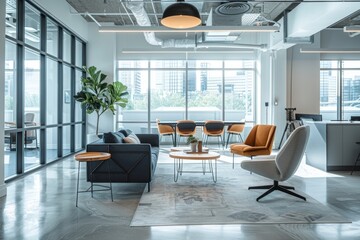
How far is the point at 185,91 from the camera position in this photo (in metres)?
10.2

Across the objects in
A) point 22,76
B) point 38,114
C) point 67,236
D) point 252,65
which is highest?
point 252,65

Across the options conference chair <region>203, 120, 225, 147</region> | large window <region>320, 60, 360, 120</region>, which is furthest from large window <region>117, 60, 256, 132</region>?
large window <region>320, 60, 360, 120</region>

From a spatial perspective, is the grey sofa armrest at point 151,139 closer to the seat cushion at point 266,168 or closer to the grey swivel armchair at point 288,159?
the seat cushion at point 266,168

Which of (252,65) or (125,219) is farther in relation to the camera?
(252,65)

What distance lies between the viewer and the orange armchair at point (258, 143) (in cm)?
548

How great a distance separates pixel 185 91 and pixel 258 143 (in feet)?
15.2

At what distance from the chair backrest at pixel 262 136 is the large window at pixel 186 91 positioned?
13.5 ft

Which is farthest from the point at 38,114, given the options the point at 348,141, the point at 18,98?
the point at 348,141

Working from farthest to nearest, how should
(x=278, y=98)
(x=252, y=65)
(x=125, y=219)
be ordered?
(x=252, y=65) → (x=278, y=98) → (x=125, y=219)

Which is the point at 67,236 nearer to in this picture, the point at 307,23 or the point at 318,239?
the point at 318,239

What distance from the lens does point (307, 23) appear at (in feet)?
20.1

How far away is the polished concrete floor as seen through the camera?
2.88 m

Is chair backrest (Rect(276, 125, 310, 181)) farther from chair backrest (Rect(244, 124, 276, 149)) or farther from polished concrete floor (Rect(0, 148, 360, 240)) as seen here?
chair backrest (Rect(244, 124, 276, 149))

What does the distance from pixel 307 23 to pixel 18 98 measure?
569 centimetres
